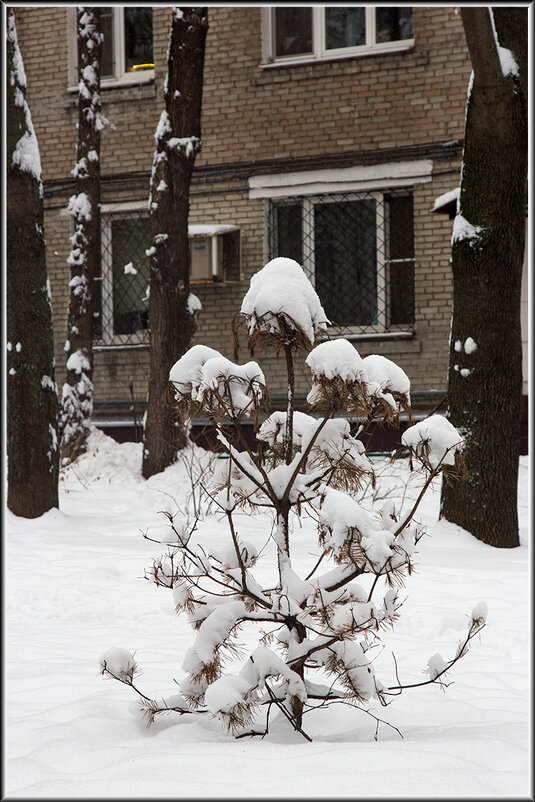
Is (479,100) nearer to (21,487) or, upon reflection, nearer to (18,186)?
(18,186)

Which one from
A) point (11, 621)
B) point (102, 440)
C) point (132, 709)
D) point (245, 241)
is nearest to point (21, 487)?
point (11, 621)

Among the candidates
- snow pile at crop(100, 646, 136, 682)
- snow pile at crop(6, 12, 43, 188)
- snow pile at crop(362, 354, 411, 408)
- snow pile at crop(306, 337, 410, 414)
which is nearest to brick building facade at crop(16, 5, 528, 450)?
snow pile at crop(6, 12, 43, 188)

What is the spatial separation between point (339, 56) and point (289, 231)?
7.22ft

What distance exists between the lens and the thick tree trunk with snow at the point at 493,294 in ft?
17.9

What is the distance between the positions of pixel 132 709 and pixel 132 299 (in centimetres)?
929

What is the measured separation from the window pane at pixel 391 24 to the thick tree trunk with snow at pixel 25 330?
545cm

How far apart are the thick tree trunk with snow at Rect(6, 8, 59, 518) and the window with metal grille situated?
467 centimetres

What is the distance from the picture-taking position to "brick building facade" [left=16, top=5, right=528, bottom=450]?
1011 cm

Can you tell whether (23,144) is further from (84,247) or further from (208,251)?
(208,251)

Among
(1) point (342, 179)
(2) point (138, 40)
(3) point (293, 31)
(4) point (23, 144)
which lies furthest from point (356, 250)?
(4) point (23, 144)

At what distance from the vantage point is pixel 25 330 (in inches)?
253

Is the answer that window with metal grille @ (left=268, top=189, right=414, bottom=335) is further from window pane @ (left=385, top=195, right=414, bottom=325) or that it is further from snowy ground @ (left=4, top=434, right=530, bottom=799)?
snowy ground @ (left=4, top=434, right=530, bottom=799)

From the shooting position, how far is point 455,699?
3.15 meters

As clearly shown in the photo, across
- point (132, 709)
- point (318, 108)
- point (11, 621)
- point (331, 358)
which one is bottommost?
point (11, 621)
